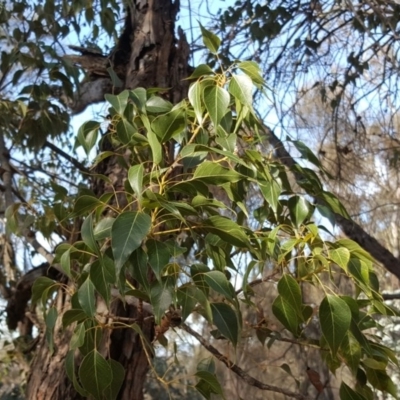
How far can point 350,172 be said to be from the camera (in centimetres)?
301

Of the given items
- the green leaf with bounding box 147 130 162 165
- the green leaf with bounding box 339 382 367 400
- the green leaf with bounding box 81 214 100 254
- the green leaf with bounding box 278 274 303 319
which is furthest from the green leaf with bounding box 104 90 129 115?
the green leaf with bounding box 339 382 367 400

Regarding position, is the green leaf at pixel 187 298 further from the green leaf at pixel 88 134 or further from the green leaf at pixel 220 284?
the green leaf at pixel 88 134

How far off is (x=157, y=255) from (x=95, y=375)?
0.19 m

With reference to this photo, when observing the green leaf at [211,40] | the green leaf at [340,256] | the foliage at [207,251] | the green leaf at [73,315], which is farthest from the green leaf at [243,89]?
the green leaf at [73,315]

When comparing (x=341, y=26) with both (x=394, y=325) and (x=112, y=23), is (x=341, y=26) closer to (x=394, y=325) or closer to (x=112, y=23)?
(x=112, y=23)

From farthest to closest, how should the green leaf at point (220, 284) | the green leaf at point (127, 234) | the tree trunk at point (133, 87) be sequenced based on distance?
the tree trunk at point (133, 87) < the green leaf at point (220, 284) < the green leaf at point (127, 234)

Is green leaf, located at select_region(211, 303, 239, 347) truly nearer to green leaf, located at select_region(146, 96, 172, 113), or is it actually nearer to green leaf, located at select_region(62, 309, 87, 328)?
green leaf, located at select_region(62, 309, 87, 328)

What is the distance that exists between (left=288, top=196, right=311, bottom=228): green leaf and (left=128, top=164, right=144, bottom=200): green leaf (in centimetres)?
25

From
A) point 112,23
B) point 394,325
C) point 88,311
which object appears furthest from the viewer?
point 394,325

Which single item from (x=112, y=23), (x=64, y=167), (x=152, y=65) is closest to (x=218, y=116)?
(x=152, y=65)

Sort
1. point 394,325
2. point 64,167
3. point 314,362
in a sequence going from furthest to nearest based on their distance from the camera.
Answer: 1. point 394,325
2. point 314,362
3. point 64,167

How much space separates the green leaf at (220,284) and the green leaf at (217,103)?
0.64 feet

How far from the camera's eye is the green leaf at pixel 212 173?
2.64 ft

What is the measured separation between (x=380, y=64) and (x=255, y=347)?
186cm
